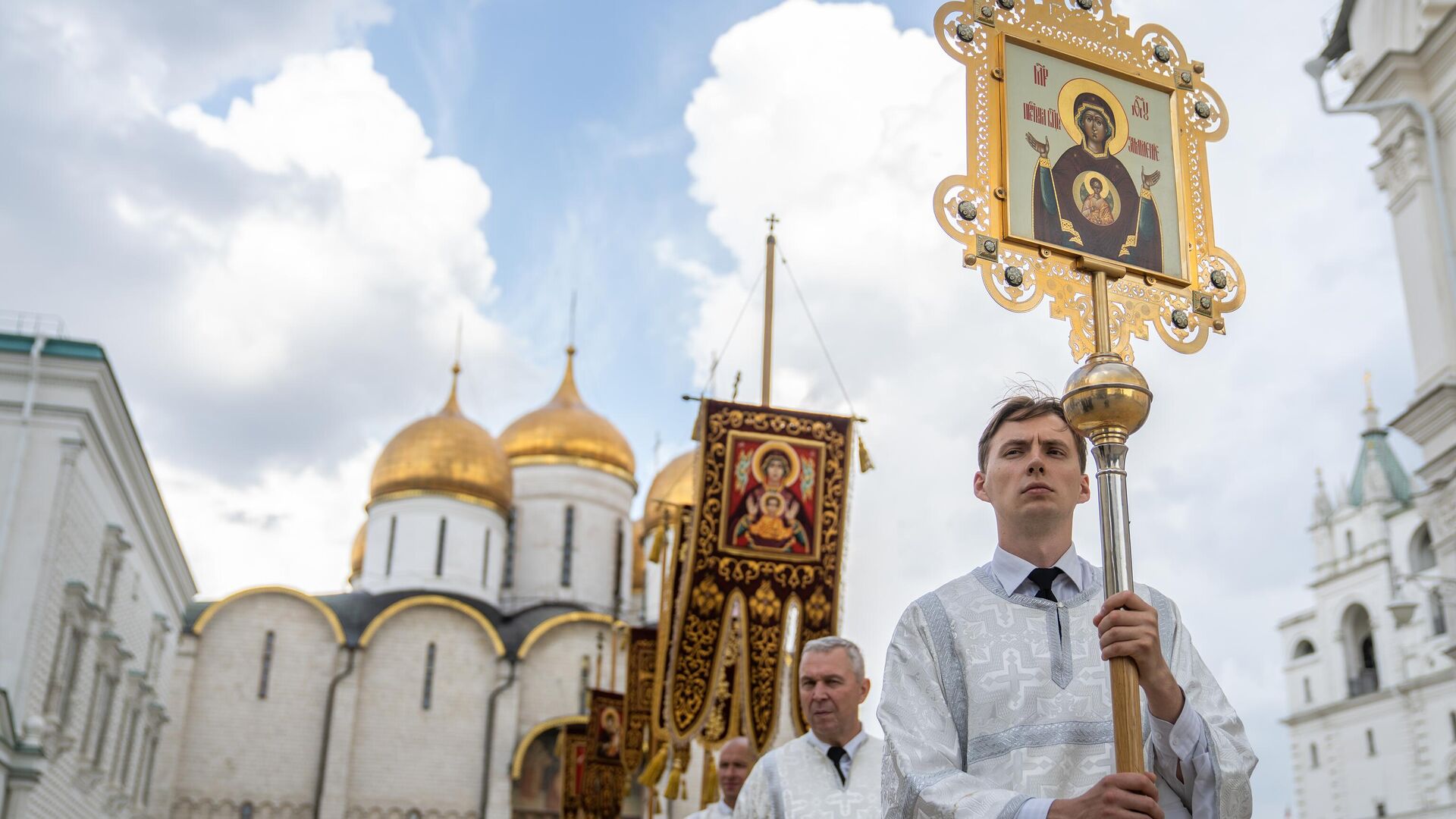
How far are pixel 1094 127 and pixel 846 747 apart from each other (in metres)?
2.39

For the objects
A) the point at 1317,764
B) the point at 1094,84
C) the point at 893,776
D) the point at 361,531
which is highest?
the point at 361,531

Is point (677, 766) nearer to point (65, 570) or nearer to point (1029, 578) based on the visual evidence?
point (1029, 578)

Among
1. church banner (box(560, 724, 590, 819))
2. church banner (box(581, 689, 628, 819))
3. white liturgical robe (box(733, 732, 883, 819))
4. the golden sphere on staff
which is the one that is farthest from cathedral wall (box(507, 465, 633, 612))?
the golden sphere on staff

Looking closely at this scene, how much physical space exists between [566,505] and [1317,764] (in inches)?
903

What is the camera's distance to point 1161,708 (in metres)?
2.52

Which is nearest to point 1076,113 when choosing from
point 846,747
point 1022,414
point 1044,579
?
point 1022,414

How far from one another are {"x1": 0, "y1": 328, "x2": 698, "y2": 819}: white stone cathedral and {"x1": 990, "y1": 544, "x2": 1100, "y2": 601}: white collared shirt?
16377 mm

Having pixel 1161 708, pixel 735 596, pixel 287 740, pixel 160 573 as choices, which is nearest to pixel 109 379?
pixel 160 573

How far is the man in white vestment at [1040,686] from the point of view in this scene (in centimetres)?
245

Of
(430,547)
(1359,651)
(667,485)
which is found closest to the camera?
(430,547)

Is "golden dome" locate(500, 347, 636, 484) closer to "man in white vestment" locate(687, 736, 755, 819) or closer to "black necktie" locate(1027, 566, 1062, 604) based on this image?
"man in white vestment" locate(687, 736, 755, 819)

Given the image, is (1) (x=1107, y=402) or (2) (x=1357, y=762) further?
(2) (x=1357, y=762)

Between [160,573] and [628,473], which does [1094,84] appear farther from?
[628,473]

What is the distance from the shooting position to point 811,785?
4.67 meters
